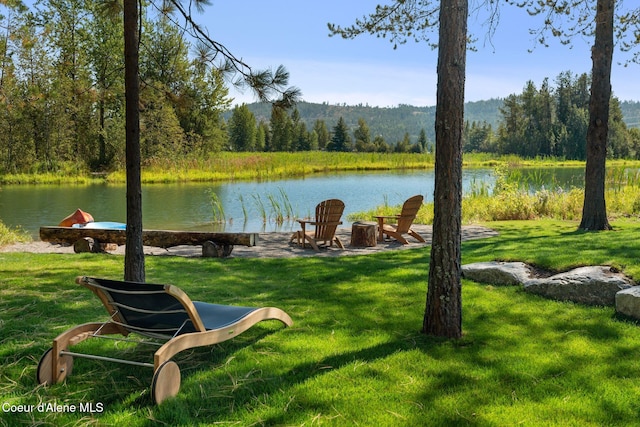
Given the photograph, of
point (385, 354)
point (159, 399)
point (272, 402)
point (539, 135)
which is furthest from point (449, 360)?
point (539, 135)

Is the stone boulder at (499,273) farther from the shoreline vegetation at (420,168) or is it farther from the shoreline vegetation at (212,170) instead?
the shoreline vegetation at (212,170)

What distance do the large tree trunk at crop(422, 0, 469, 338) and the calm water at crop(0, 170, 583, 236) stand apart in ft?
30.8

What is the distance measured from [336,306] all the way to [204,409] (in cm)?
218

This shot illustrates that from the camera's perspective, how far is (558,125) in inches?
2072

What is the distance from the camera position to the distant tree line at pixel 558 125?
51.2 metres

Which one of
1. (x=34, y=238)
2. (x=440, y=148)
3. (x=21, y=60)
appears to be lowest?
(x=34, y=238)

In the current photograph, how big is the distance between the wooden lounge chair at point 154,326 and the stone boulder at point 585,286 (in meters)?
2.74

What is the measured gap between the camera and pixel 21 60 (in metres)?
25.3

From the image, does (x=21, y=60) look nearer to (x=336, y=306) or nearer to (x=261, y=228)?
(x=261, y=228)

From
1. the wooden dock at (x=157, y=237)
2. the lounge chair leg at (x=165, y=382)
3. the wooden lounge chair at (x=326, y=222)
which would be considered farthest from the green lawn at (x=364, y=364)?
the wooden lounge chair at (x=326, y=222)

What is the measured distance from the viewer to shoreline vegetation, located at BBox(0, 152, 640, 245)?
12.6 meters

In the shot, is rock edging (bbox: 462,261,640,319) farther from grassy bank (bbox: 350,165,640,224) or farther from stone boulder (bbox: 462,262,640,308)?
grassy bank (bbox: 350,165,640,224)

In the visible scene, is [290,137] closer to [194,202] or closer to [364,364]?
[194,202]

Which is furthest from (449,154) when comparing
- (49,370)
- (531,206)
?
(531,206)
